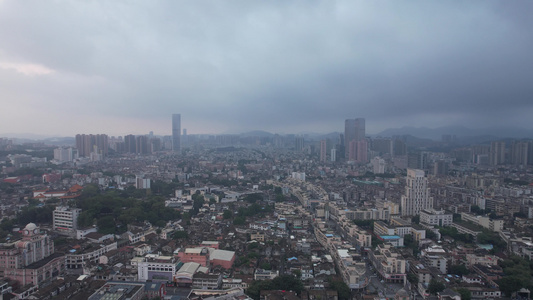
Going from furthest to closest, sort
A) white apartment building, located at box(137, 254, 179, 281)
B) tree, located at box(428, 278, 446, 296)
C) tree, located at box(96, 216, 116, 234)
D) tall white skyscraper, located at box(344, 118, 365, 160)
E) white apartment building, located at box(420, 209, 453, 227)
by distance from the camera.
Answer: tall white skyscraper, located at box(344, 118, 365, 160), white apartment building, located at box(420, 209, 453, 227), tree, located at box(96, 216, 116, 234), white apartment building, located at box(137, 254, 179, 281), tree, located at box(428, 278, 446, 296)

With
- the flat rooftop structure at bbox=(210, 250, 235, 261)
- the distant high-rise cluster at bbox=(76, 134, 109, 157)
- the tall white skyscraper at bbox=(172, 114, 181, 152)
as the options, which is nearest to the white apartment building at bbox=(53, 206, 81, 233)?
the flat rooftop structure at bbox=(210, 250, 235, 261)

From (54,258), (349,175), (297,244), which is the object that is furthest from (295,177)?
(54,258)

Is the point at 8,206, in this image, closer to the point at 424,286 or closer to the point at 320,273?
the point at 320,273

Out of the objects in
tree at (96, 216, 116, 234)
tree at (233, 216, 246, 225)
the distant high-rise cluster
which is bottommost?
tree at (233, 216, 246, 225)

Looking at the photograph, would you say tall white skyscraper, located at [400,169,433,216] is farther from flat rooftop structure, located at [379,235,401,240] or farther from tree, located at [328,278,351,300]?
tree, located at [328,278,351,300]

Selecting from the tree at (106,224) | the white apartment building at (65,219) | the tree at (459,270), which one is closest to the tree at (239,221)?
the tree at (106,224)

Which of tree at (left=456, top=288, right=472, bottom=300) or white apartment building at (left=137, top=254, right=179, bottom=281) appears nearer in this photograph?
tree at (left=456, top=288, right=472, bottom=300)

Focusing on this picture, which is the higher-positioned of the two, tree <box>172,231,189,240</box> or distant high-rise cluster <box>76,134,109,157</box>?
distant high-rise cluster <box>76,134,109,157</box>
